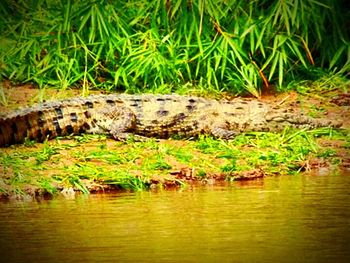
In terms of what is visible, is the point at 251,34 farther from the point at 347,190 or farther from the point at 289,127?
the point at 347,190

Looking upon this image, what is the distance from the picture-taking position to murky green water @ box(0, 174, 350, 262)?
2738 mm

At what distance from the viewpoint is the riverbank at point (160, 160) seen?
15.5 ft

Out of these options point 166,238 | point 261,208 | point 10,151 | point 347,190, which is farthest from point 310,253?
point 10,151

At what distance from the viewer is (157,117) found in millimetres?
6641

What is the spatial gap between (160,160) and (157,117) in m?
1.41

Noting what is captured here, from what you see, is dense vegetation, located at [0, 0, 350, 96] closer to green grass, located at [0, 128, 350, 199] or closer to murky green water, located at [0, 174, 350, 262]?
green grass, located at [0, 128, 350, 199]

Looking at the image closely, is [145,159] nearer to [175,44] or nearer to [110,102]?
[110,102]

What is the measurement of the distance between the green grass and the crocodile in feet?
0.55

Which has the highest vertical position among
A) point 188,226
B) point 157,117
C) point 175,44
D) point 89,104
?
point 175,44

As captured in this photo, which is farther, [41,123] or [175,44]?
[175,44]

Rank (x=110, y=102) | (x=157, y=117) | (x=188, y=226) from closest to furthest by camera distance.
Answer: (x=188, y=226), (x=157, y=117), (x=110, y=102)

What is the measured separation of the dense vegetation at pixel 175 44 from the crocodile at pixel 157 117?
0.73m

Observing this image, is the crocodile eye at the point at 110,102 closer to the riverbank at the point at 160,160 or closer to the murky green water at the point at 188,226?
the riverbank at the point at 160,160

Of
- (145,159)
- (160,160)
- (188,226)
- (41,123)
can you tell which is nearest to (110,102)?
(41,123)
